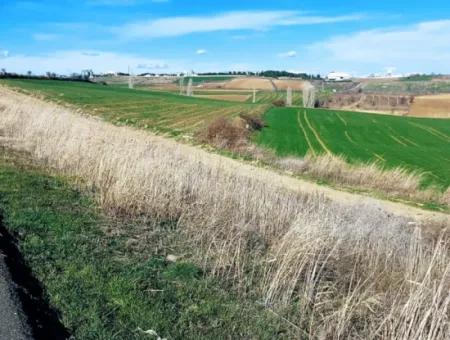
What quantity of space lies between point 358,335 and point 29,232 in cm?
474

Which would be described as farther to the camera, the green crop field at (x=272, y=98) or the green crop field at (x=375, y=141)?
the green crop field at (x=272, y=98)

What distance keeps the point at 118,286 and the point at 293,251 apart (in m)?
2.23

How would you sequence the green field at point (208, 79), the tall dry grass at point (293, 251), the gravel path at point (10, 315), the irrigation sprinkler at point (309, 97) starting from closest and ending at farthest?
the gravel path at point (10, 315) → the tall dry grass at point (293, 251) → the irrigation sprinkler at point (309, 97) → the green field at point (208, 79)

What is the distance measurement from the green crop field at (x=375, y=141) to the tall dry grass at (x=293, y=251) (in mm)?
18714

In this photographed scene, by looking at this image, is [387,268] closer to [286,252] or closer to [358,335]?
[286,252]

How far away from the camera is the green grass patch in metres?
4.61

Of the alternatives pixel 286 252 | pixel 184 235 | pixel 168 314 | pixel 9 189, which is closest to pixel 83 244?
pixel 184 235

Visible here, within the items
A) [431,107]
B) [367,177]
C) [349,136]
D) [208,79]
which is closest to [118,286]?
[367,177]

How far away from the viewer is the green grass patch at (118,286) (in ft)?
15.1

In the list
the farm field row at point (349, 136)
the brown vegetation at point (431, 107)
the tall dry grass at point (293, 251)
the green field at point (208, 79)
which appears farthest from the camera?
the green field at point (208, 79)

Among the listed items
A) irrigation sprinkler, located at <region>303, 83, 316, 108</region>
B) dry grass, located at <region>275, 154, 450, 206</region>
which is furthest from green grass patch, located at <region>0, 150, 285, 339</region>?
irrigation sprinkler, located at <region>303, 83, 316, 108</region>

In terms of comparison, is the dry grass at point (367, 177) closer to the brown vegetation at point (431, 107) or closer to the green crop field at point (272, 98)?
the brown vegetation at point (431, 107)

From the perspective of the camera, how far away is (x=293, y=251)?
6.05 metres

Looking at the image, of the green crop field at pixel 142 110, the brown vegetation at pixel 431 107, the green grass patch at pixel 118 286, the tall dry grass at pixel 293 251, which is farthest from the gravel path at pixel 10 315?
the brown vegetation at pixel 431 107
